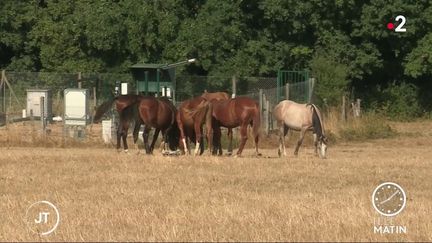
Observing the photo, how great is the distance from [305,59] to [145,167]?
31768 millimetres

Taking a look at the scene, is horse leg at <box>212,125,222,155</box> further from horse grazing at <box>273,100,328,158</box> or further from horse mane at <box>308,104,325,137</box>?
horse mane at <box>308,104,325,137</box>

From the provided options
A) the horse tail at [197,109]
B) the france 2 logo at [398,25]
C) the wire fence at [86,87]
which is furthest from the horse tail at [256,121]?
the france 2 logo at [398,25]

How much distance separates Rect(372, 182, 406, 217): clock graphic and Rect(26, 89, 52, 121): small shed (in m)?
20.6

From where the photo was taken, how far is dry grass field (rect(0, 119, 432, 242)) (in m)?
7.94

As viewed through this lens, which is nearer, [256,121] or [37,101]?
[256,121]

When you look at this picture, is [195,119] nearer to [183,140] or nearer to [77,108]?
[183,140]

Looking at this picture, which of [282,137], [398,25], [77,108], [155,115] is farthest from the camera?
[398,25]

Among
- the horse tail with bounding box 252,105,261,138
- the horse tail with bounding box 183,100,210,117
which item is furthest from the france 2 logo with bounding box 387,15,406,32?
the horse tail with bounding box 183,100,210,117

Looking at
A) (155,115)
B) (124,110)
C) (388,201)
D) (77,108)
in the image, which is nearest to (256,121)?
(155,115)

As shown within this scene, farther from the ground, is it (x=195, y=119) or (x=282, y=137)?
(x=195, y=119)

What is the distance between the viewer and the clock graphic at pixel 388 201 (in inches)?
359

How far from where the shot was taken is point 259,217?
8.90 metres

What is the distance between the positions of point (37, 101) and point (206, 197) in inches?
851

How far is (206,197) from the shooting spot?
36.3 feet
